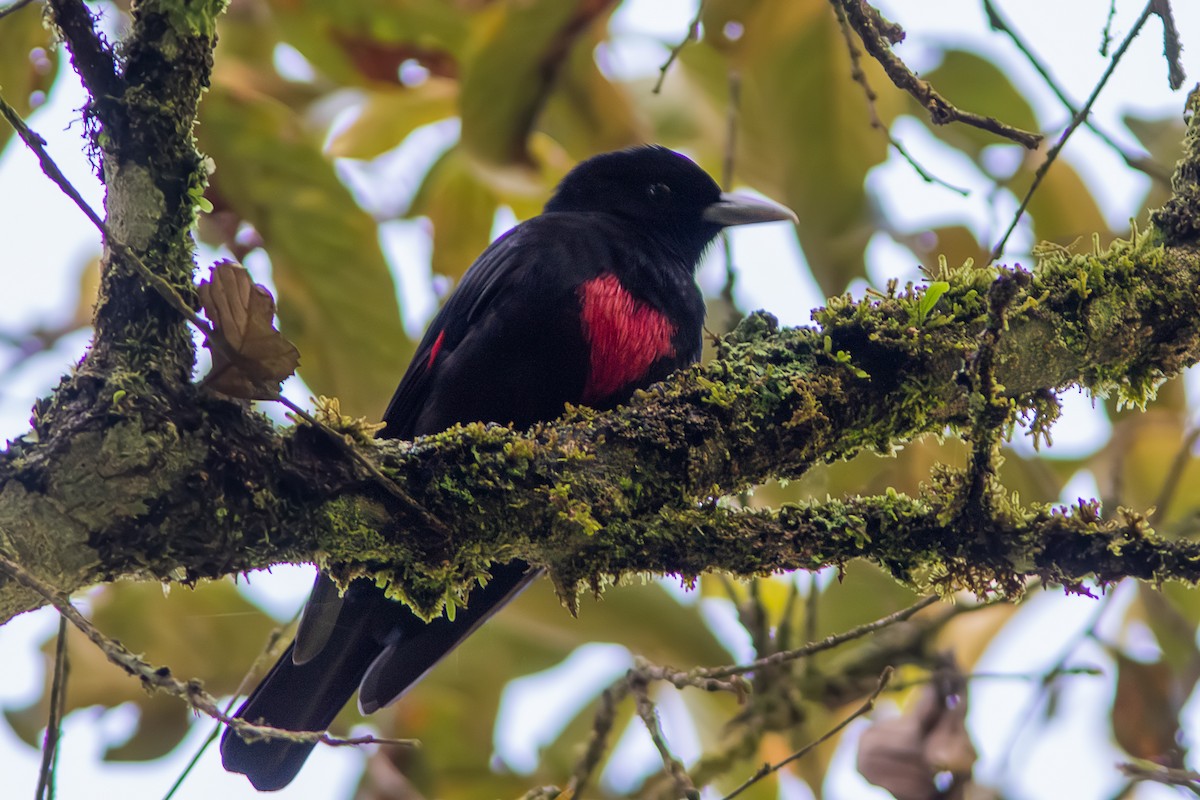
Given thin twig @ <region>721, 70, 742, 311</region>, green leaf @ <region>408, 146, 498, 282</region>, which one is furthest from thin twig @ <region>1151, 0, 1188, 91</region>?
green leaf @ <region>408, 146, 498, 282</region>

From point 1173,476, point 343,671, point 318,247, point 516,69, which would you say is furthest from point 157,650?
point 1173,476

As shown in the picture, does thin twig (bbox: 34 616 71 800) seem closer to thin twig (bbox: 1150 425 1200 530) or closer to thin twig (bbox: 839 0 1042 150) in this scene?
thin twig (bbox: 839 0 1042 150)

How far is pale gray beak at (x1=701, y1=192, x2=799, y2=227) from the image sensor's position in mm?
3566

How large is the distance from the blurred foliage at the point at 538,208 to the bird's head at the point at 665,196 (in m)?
0.07

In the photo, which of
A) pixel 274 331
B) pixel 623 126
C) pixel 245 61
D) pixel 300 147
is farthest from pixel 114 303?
→ pixel 245 61

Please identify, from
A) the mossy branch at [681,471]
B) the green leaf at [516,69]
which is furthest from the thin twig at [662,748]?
the green leaf at [516,69]

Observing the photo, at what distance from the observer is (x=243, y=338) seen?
1.57 metres

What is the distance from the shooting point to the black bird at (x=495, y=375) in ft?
8.66

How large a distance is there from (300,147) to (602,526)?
1.68 meters

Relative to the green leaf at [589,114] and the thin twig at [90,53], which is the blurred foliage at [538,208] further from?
the thin twig at [90,53]

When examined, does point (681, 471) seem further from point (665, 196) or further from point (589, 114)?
point (589, 114)

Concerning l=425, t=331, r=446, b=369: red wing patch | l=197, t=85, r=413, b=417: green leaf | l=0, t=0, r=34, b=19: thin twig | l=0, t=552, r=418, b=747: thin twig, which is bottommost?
l=0, t=552, r=418, b=747: thin twig

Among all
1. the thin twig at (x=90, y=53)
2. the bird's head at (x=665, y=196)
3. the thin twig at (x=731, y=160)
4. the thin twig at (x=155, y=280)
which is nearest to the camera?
the thin twig at (x=155, y=280)

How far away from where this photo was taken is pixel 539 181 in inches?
133
